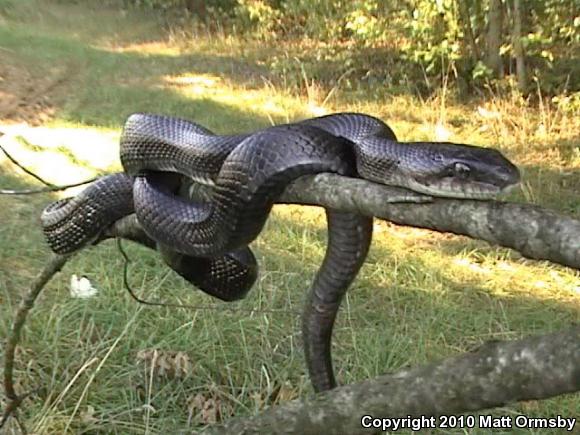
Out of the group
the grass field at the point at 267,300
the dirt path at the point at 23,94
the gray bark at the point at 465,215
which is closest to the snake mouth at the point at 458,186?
the gray bark at the point at 465,215

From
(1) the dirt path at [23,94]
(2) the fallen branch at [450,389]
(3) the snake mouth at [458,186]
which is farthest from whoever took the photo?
(1) the dirt path at [23,94]

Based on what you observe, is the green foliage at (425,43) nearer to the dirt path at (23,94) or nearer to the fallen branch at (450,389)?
the dirt path at (23,94)

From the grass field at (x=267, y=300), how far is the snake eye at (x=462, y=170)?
1.92m

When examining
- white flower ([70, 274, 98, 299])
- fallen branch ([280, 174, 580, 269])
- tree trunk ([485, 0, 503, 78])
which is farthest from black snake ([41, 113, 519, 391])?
tree trunk ([485, 0, 503, 78])

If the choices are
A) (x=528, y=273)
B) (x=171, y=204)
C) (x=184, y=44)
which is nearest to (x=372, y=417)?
(x=171, y=204)

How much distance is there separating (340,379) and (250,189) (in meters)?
2.02

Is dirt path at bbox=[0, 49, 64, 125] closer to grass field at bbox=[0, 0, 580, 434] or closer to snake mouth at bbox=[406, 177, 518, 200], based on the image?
grass field at bbox=[0, 0, 580, 434]

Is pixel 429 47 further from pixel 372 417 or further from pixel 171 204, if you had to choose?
pixel 372 417

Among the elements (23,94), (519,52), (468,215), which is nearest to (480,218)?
(468,215)

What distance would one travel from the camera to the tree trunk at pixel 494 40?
7.90 m

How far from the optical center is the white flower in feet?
12.6

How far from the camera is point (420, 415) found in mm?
1161

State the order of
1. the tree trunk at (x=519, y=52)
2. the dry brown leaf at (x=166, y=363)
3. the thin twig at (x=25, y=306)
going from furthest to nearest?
the tree trunk at (x=519, y=52) → the dry brown leaf at (x=166, y=363) → the thin twig at (x=25, y=306)

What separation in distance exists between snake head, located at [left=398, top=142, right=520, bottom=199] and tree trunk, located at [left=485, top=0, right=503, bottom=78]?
263 inches
